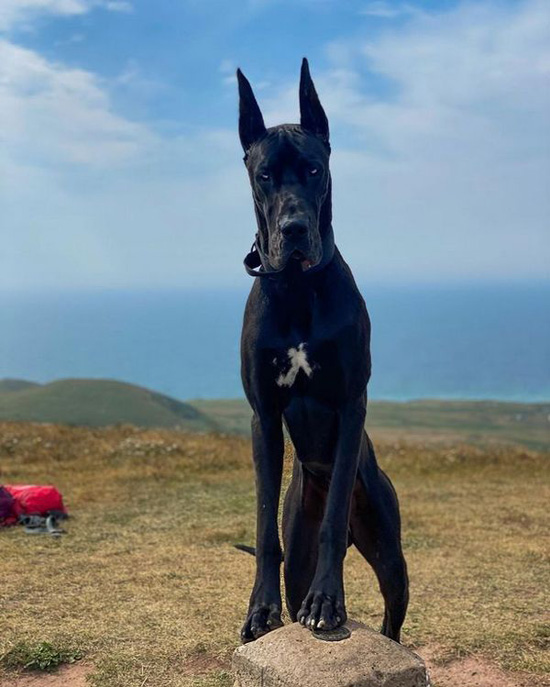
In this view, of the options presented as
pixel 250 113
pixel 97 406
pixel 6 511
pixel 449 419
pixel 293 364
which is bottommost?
pixel 6 511

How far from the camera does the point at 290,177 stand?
12.8ft

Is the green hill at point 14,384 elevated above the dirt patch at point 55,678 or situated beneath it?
elevated above

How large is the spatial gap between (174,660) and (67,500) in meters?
→ 5.74

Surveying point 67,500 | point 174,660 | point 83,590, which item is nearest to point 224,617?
point 174,660

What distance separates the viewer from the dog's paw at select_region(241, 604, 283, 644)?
4016 mm

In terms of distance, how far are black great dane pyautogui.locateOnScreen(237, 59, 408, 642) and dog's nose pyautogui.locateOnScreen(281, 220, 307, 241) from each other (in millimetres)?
10

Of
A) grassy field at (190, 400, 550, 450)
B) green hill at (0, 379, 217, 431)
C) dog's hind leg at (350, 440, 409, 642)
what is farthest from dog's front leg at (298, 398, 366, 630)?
grassy field at (190, 400, 550, 450)

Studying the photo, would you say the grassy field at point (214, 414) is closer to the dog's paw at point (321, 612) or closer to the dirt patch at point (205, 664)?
the dirt patch at point (205, 664)

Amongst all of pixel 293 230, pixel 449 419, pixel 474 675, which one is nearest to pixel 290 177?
pixel 293 230

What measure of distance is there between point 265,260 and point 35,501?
6.81 metres

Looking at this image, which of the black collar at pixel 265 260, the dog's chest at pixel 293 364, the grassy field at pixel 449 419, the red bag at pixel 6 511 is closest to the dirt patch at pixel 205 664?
the dog's chest at pixel 293 364

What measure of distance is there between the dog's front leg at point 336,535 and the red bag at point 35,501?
6598 millimetres

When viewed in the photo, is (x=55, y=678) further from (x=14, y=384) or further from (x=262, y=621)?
(x=14, y=384)

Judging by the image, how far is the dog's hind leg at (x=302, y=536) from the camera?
4.54 m
